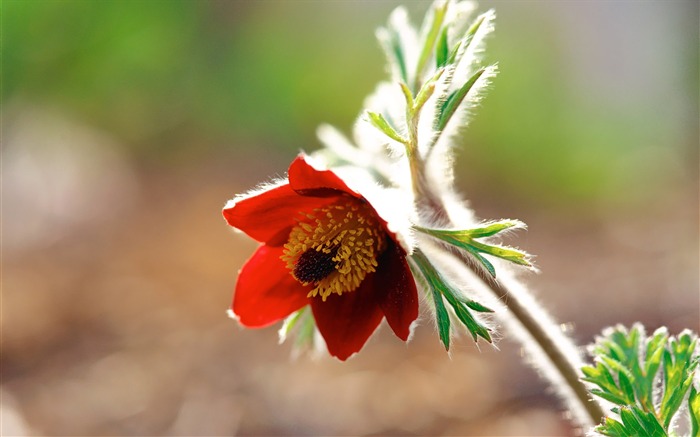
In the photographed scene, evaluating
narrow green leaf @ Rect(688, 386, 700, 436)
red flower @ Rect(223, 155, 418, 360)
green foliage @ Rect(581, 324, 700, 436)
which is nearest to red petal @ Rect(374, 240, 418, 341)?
red flower @ Rect(223, 155, 418, 360)

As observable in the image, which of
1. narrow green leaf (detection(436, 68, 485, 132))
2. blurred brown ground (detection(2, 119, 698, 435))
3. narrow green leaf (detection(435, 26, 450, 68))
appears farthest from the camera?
blurred brown ground (detection(2, 119, 698, 435))

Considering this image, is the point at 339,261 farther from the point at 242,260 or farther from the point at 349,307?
the point at 242,260

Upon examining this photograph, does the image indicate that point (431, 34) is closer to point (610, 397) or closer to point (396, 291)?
point (396, 291)

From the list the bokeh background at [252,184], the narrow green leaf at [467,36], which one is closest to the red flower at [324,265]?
the narrow green leaf at [467,36]

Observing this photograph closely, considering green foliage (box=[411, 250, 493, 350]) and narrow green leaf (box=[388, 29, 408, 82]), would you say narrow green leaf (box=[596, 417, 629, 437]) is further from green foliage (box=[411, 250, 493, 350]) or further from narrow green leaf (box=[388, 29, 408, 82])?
narrow green leaf (box=[388, 29, 408, 82])

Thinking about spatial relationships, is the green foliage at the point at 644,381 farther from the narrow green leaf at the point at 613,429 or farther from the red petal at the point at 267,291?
the red petal at the point at 267,291
